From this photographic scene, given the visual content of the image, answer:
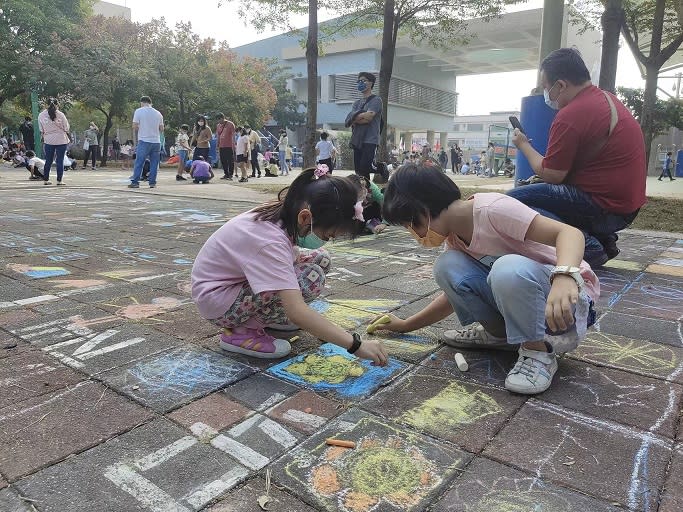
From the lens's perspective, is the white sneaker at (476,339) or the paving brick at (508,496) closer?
the paving brick at (508,496)

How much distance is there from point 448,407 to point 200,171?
37.2 feet

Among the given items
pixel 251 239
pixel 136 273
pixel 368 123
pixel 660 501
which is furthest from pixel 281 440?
pixel 368 123

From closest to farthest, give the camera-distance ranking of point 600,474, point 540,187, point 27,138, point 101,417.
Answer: point 600,474 < point 101,417 < point 540,187 < point 27,138

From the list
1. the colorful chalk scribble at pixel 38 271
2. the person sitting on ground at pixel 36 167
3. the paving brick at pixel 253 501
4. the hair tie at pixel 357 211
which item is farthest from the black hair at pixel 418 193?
the person sitting on ground at pixel 36 167

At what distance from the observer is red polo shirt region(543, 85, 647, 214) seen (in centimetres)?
292

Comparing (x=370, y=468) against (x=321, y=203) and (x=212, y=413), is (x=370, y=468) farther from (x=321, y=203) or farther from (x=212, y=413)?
(x=321, y=203)

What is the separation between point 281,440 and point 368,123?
483cm

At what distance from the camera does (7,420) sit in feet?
5.20

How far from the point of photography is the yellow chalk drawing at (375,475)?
1262 mm

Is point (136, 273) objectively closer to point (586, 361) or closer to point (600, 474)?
point (586, 361)

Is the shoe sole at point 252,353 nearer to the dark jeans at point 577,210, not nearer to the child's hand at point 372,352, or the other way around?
the child's hand at point 372,352

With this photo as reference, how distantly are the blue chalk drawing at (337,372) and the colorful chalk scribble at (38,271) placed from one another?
205 cm

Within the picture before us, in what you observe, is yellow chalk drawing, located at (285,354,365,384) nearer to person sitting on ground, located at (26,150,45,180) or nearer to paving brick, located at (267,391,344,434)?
paving brick, located at (267,391,344,434)

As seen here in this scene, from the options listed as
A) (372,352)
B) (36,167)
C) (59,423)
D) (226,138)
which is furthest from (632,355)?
(36,167)
